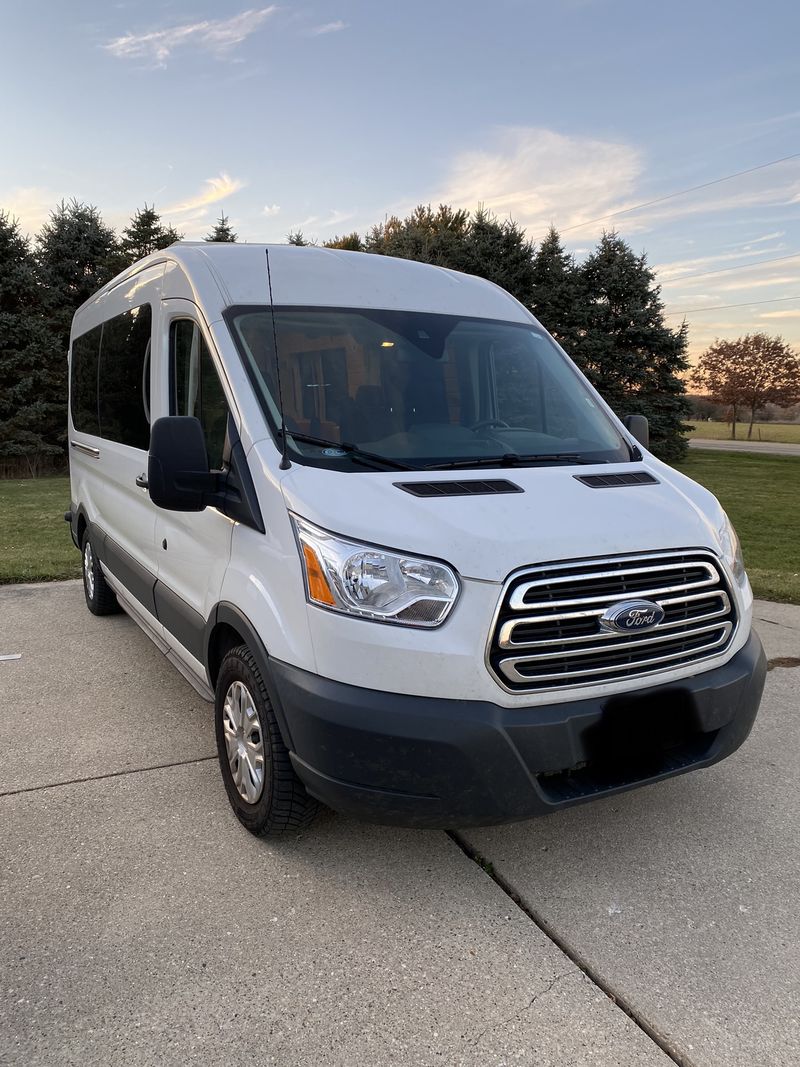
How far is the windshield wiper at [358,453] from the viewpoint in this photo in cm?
291

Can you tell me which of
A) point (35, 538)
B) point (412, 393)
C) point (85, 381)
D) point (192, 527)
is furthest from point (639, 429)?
point (35, 538)

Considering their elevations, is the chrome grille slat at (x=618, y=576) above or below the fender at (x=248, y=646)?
above

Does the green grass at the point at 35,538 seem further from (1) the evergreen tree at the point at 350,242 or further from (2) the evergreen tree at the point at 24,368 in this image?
(1) the evergreen tree at the point at 350,242

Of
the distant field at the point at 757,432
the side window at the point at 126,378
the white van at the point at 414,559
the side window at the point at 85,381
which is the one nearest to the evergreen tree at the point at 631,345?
the side window at the point at 85,381

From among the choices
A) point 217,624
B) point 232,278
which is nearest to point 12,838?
point 217,624

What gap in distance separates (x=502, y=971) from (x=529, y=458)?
1.80 meters

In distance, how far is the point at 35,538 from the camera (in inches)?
387

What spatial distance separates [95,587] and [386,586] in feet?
14.0

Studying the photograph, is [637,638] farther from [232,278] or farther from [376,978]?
[232,278]

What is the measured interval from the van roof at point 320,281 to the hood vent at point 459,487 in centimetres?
117

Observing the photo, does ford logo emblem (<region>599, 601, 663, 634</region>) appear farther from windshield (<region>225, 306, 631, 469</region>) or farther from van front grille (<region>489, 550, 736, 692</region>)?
windshield (<region>225, 306, 631, 469</region>)

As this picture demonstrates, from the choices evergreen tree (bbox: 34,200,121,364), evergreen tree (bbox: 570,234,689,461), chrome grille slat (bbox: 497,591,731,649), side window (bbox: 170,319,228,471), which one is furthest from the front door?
evergreen tree (bbox: 570,234,689,461)

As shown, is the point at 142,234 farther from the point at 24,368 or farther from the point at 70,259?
the point at 24,368

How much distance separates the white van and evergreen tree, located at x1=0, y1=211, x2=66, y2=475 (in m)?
18.5
